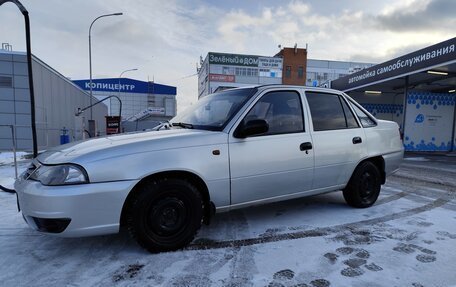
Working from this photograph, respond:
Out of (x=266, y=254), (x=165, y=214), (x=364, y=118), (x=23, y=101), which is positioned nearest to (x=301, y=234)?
(x=266, y=254)

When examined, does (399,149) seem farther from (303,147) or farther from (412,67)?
(412,67)

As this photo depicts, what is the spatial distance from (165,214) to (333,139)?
249 centimetres

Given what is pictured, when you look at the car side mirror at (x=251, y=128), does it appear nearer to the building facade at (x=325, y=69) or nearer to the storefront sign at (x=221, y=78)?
the storefront sign at (x=221, y=78)

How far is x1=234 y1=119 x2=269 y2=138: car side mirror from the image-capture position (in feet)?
11.6

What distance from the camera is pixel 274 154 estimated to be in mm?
3803

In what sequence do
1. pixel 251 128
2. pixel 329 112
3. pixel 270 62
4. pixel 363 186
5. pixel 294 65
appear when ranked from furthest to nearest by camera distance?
pixel 270 62 → pixel 294 65 → pixel 363 186 → pixel 329 112 → pixel 251 128

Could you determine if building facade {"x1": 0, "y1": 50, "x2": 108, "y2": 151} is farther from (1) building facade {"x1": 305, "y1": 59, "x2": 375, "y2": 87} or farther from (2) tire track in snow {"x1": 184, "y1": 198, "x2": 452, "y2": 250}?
(1) building facade {"x1": 305, "y1": 59, "x2": 375, "y2": 87}

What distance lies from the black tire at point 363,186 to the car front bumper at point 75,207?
324 centimetres

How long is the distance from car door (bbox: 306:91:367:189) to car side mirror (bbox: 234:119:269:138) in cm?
97

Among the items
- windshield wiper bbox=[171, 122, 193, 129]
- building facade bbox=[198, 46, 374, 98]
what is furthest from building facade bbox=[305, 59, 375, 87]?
windshield wiper bbox=[171, 122, 193, 129]

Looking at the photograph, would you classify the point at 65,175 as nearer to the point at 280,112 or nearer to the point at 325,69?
the point at 280,112

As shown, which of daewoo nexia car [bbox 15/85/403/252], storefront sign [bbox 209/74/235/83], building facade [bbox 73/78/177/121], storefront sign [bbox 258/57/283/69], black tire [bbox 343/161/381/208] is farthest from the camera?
building facade [bbox 73/78/177/121]

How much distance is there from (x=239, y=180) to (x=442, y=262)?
212 centimetres

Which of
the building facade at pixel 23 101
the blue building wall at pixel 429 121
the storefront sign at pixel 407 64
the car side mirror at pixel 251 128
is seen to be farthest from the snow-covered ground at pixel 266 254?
the blue building wall at pixel 429 121
